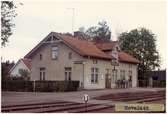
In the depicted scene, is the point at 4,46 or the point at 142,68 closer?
the point at 4,46

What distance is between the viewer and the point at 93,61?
38.9 meters

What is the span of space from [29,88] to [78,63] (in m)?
4.83

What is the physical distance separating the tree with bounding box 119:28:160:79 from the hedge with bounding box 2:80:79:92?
21.9m

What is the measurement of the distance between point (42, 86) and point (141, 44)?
24098 millimetres

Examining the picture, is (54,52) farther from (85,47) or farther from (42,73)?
(85,47)

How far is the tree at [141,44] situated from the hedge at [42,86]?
2190 cm

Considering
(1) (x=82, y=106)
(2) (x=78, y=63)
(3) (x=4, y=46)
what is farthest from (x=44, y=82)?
(1) (x=82, y=106)

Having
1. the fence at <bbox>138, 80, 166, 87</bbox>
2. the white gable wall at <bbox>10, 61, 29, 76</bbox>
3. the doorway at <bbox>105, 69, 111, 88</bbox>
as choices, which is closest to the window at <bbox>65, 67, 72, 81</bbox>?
the doorway at <bbox>105, 69, 111, 88</bbox>

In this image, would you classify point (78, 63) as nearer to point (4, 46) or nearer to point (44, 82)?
point (44, 82)

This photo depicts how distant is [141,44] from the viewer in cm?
5647

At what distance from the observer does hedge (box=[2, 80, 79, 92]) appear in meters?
34.2

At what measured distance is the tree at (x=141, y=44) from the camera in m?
56.1

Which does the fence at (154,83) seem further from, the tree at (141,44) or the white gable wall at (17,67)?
the white gable wall at (17,67)

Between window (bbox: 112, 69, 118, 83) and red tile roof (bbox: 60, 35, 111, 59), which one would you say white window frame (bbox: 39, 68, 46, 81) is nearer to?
red tile roof (bbox: 60, 35, 111, 59)
